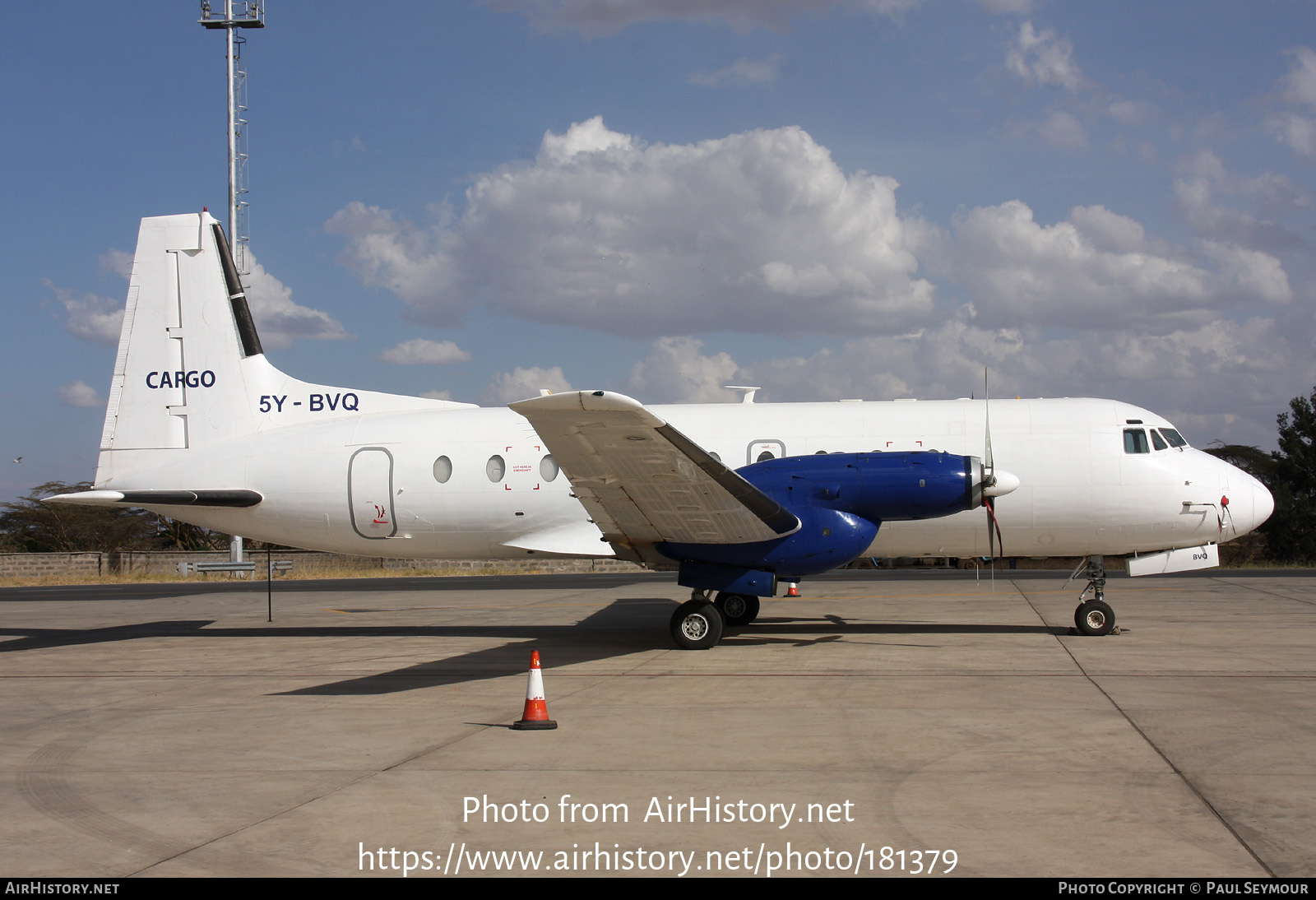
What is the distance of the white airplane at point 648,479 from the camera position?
1245 cm

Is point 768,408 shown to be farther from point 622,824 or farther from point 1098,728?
point 622,824

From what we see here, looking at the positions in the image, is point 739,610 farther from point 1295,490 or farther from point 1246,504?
point 1295,490

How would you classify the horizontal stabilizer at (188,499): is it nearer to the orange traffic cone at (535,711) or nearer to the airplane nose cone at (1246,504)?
the orange traffic cone at (535,711)

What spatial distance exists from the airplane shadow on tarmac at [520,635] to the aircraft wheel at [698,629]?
29 cm

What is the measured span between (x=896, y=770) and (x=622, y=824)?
2.13 metres

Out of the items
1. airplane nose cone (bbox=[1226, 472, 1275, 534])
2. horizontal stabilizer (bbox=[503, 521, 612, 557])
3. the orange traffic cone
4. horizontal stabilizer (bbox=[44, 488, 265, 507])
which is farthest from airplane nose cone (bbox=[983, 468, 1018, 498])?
horizontal stabilizer (bbox=[44, 488, 265, 507])

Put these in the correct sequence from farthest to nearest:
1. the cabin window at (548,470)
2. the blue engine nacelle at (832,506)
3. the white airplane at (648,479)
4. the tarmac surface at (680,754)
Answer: the cabin window at (548,470) < the white airplane at (648,479) < the blue engine nacelle at (832,506) < the tarmac surface at (680,754)

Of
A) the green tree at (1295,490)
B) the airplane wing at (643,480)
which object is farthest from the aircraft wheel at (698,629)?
the green tree at (1295,490)

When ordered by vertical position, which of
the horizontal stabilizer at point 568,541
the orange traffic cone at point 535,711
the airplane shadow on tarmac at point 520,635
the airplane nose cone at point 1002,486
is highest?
the airplane nose cone at point 1002,486

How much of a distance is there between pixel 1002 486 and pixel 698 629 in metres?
4.41

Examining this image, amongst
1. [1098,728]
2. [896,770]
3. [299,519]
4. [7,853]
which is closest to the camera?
[7,853]

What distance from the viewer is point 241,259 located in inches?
1272

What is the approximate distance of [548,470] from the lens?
14.5 metres
